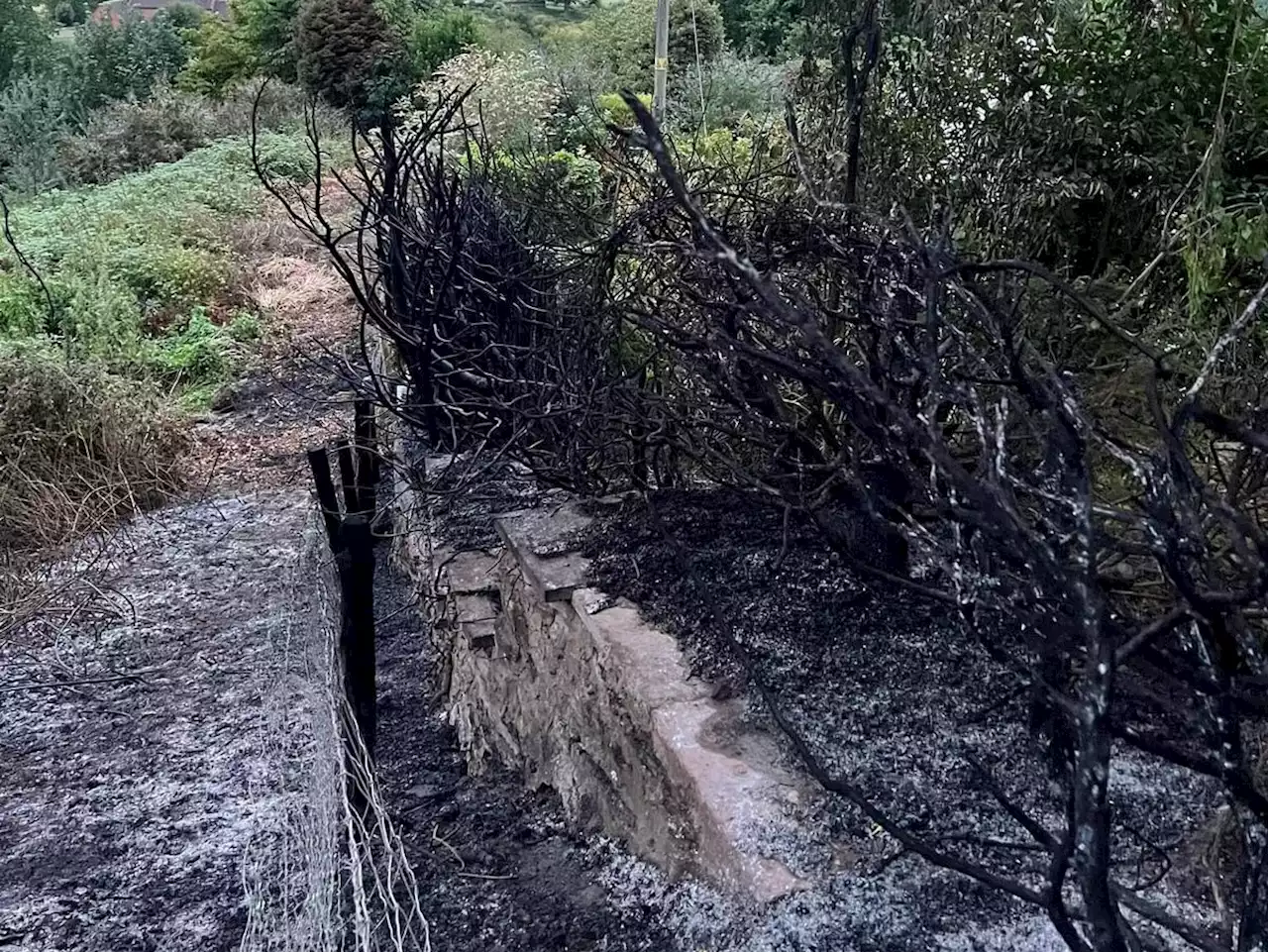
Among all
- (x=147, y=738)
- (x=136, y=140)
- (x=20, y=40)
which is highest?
(x=147, y=738)

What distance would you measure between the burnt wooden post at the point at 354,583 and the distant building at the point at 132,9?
2268cm

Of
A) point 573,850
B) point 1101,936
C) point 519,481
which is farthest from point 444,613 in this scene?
point 1101,936

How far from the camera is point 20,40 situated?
71.2ft

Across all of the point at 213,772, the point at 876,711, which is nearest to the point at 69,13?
the point at 213,772

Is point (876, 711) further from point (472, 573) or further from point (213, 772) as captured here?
point (213, 772)

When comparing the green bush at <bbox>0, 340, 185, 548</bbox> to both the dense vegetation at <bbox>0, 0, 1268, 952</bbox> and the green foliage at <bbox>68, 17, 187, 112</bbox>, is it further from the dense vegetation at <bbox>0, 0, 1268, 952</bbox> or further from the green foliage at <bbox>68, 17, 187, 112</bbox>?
the green foliage at <bbox>68, 17, 187, 112</bbox>

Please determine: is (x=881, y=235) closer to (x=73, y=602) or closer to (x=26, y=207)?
(x=73, y=602)

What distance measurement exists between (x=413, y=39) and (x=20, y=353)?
43.3 feet

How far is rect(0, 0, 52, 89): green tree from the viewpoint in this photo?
2117 centimetres

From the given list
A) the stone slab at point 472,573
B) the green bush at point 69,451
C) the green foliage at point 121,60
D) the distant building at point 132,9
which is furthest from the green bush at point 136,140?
the stone slab at point 472,573

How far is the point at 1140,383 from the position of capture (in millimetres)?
2672

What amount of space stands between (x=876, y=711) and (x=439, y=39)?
703 inches

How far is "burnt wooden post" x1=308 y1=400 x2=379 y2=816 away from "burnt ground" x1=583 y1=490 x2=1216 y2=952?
2.19 ft

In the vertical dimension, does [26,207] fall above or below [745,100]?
below
